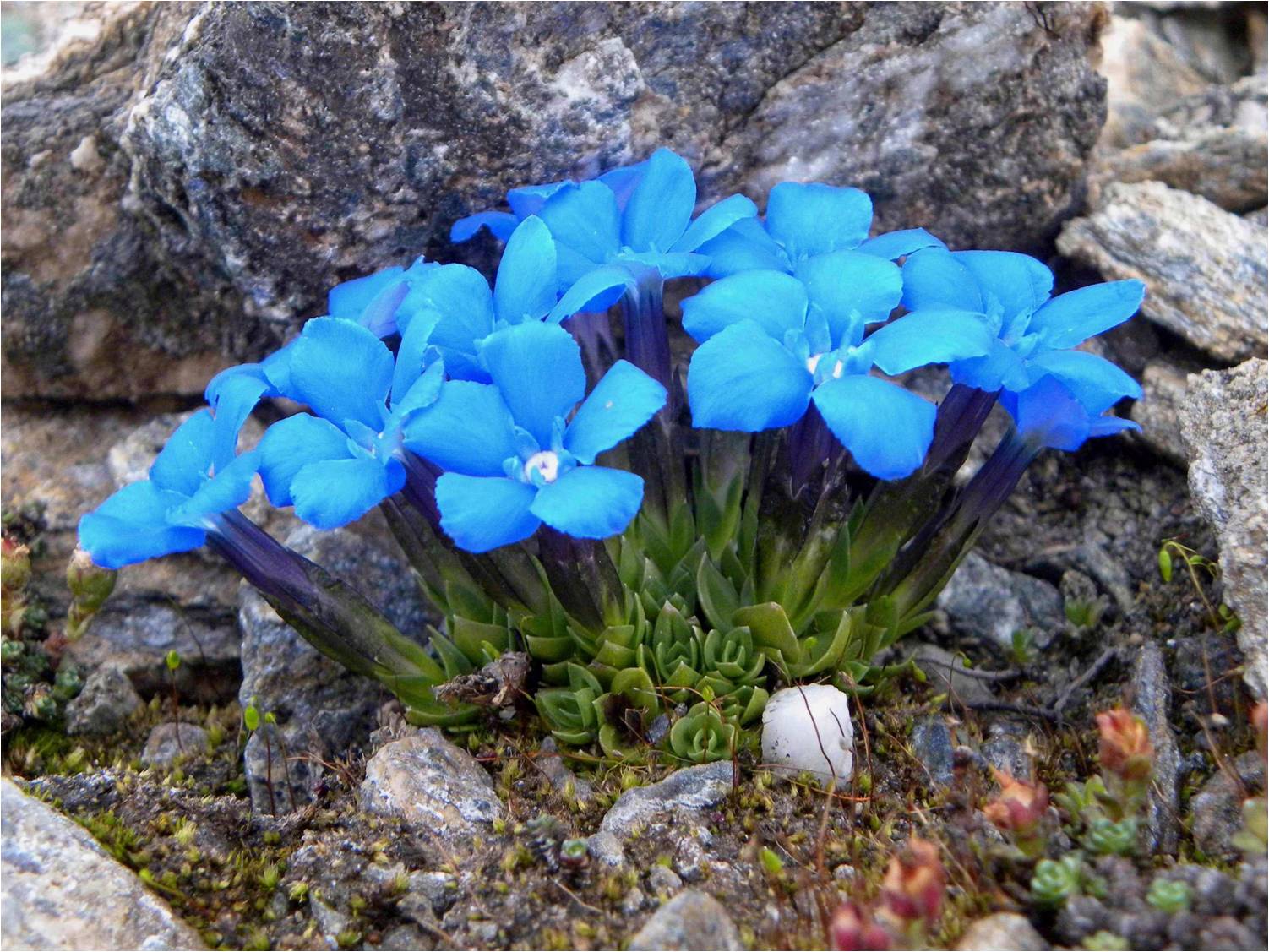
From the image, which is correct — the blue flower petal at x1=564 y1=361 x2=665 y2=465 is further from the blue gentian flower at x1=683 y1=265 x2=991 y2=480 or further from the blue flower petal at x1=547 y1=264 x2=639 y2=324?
the blue flower petal at x1=547 y1=264 x2=639 y2=324

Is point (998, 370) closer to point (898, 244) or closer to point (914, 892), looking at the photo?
point (898, 244)

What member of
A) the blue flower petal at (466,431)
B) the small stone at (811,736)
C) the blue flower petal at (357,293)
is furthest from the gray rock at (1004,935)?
the blue flower petal at (357,293)

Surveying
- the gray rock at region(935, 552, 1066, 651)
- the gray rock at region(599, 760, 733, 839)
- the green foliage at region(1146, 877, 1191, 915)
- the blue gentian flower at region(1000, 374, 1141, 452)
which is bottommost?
the gray rock at region(935, 552, 1066, 651)

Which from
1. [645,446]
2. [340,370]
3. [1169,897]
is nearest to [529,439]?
[340,370]

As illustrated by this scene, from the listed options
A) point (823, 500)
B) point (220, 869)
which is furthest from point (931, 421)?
point (220, 869)

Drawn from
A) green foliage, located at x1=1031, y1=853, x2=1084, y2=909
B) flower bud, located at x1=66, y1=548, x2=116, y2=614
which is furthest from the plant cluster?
green foliage, located at x1=1031, y1=853, x2=1084, y2=909

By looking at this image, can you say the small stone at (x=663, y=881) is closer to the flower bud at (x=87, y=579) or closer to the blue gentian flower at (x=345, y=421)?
the blue gentian flower at (x=345, y=421)

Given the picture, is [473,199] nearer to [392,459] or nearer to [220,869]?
[392,459]
